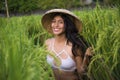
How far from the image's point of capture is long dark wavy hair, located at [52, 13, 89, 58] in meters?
2.56

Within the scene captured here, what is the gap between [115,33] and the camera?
1.98 meters

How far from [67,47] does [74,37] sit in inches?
3.5

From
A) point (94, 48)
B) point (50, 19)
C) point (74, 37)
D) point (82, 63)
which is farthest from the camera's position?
point (50, 19)

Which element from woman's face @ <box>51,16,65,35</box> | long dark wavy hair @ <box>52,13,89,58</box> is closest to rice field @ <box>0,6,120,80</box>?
long dark wavy hair @ <box>52,13,89,58</box>

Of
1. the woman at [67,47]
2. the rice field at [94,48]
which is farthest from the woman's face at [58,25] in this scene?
the rice field at [94,48]

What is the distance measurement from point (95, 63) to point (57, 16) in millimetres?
525

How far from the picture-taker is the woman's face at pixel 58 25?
8.56 ft

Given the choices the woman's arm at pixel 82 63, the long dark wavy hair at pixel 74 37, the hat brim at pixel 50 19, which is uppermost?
the hat brim at pixel 50 19

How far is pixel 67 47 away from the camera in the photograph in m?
2.63

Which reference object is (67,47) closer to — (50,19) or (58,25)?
(58,25)

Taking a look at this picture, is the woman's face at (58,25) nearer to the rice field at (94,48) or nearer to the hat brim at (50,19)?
the hat brim at (50,19)

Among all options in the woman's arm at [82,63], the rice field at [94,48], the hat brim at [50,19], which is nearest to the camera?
the rice field at [94,48]

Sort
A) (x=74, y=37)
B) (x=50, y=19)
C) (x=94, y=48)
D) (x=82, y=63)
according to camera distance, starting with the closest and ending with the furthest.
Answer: (x=94, y=48) < (x=82, y=63) < (x=74, y=37) < (x=50, y=19)

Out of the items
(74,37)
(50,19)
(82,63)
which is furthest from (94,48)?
(50,19)
